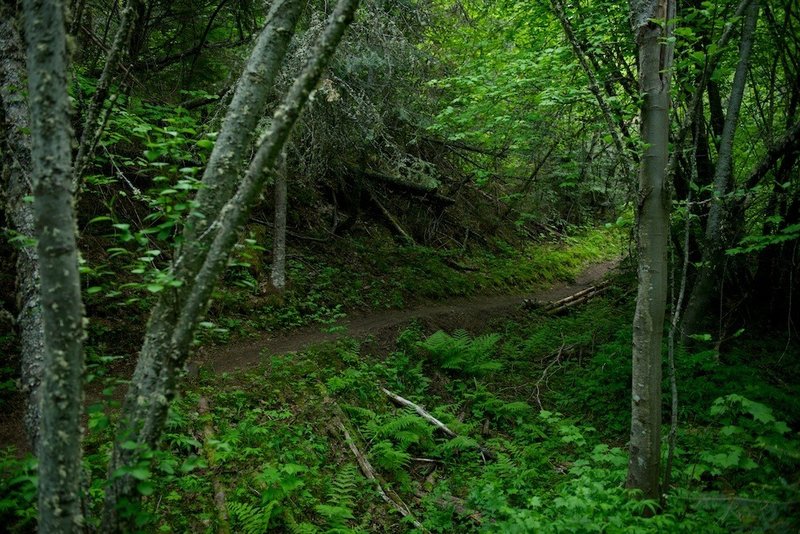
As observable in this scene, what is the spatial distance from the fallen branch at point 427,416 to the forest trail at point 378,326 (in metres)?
1.99

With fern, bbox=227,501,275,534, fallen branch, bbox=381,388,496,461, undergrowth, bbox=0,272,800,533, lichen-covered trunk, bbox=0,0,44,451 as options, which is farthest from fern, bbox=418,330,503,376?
lichen-covered trunk, bbox=0,0,44,451

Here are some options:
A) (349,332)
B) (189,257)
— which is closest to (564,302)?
(349,332)

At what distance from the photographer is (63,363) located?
1916 millimetres

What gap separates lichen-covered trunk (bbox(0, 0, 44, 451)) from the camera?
3.39 meters

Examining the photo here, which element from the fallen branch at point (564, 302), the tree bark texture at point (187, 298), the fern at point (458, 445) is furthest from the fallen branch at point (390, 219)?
the tree bark texture at point (187, 298)

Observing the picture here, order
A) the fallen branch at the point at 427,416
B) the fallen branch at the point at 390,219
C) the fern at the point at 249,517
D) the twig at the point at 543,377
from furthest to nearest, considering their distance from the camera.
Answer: the fallen branch at the point at 390,219 < the twig at the point at 543,377 < the fallen branch at the point at 427,416 < the fern at the point at 249,517

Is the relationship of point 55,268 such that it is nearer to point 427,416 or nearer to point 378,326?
point 427,416

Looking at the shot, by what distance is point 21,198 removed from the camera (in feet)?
11.5

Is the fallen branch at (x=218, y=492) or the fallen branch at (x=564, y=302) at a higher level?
the fallen branch at (x=564, y=302)

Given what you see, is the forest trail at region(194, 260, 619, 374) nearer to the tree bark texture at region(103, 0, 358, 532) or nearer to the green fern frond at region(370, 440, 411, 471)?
the green fern frond at region(370, 440, 411, 471)

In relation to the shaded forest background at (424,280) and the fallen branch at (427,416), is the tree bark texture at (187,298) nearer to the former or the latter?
the shaded forest background at (424,280)

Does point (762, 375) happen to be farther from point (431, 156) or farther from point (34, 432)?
point (431, 156)

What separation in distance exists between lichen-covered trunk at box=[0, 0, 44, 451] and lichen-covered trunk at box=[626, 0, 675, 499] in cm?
509

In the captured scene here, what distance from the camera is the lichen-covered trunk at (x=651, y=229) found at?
4574 millimetres
